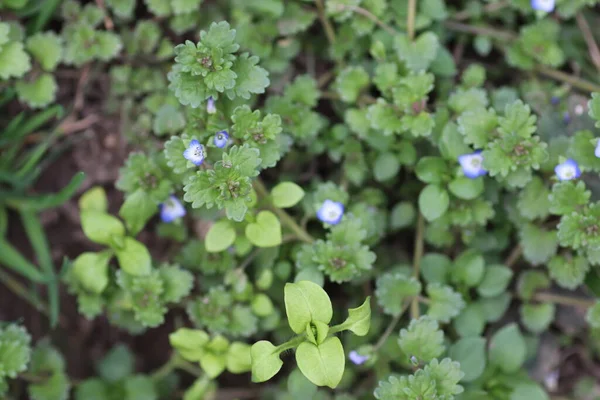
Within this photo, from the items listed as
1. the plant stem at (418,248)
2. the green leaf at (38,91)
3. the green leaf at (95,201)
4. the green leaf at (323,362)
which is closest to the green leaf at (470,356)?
the plant stem at (418,248)

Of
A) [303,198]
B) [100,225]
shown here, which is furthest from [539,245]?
[100,225]

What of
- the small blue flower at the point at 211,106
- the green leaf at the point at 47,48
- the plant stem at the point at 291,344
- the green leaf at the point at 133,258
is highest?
the small blue flower at the point at 211,106

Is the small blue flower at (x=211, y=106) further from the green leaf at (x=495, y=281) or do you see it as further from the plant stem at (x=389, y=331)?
the green leaf at (x=495, y=281)

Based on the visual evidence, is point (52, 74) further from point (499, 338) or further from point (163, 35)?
point (499, 338)

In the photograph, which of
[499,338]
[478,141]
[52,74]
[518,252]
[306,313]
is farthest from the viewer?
[52,74]

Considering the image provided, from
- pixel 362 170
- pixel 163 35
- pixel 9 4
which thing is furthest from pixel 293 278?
A: pixel 9 4

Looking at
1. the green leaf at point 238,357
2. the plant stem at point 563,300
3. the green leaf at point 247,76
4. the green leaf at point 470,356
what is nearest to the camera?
the green leaf at point 247,76

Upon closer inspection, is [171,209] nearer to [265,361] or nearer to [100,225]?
[100,225]
